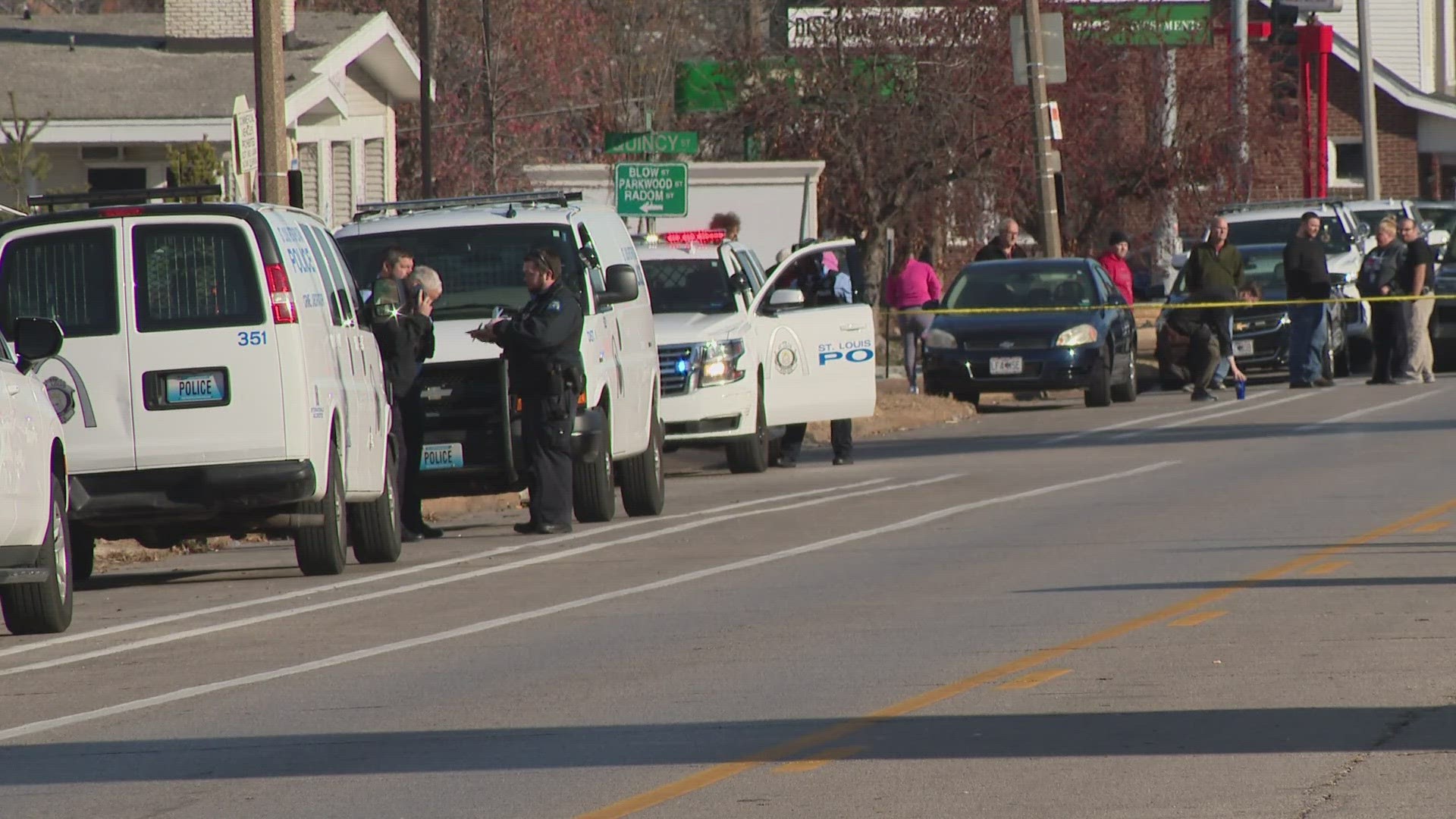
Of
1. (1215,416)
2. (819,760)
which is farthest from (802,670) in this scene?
(1215,416)

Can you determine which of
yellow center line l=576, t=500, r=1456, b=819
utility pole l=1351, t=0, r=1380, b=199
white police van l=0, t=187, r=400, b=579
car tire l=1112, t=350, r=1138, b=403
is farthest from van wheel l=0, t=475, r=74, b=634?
A: utility pole l=1351, t=0, r=1380, b=199

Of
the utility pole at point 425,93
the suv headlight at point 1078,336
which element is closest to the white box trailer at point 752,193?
the utility pole at point 425,93

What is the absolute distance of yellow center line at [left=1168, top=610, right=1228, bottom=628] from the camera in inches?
443

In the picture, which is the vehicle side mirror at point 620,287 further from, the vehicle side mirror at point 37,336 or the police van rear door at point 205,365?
the vehicle side mirror at point 37,336

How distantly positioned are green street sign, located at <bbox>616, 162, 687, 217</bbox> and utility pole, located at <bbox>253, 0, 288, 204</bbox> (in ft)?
31.4

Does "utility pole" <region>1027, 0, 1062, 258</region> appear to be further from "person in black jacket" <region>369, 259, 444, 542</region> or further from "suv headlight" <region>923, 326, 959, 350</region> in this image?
"person in black jacket" <region>369, 259, 444, 542</region>

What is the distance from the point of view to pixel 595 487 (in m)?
17.5

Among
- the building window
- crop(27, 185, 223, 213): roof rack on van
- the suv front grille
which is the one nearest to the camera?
crop(27, 185, 223, 213): roof rack on van

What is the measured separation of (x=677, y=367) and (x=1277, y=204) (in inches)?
643

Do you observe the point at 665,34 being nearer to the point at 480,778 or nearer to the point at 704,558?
the point at 704,558

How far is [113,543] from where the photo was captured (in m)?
17.9

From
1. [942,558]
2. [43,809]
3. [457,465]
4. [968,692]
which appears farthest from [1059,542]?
[43,809]

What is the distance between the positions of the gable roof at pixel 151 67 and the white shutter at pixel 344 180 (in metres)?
1.67

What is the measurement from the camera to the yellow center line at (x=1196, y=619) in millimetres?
11242
